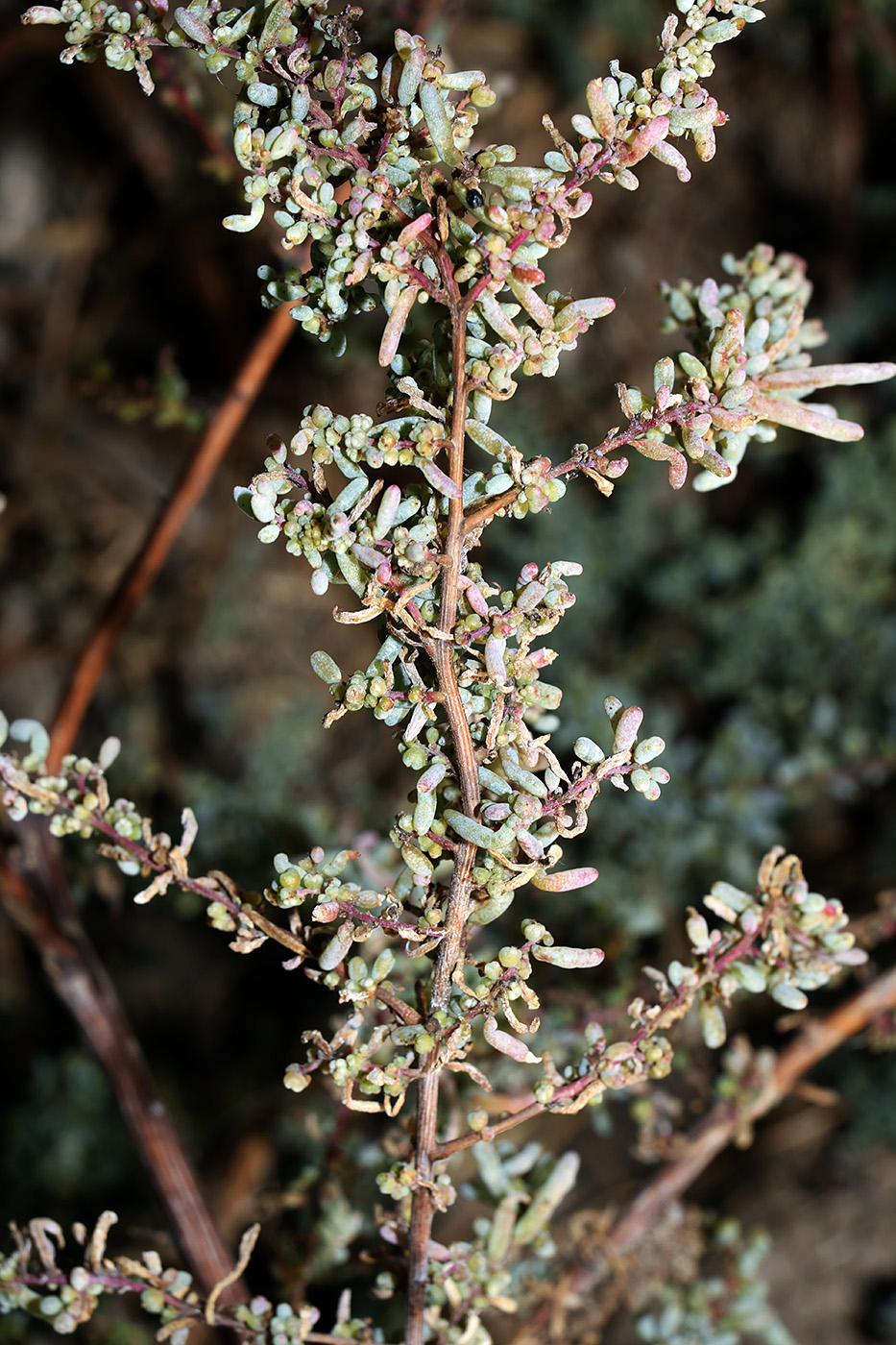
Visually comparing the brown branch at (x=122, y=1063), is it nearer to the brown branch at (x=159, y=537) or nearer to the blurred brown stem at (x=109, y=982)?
the blurred brown stem at (x=109, y=982)

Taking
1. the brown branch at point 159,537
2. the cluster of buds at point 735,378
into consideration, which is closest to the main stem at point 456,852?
the cluster of buds at point 735,378

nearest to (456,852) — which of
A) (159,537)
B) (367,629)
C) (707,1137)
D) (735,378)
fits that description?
(735,378)

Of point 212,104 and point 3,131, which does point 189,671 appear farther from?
point 3,131

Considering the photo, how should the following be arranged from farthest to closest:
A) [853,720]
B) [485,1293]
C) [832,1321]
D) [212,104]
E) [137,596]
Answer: [212,104] → [853,720] → [832,1321] → [137,596] → [485,1293]

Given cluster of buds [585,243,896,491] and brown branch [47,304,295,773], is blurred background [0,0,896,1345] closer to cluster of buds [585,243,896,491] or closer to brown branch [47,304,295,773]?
brown branch [47,304,295,773]

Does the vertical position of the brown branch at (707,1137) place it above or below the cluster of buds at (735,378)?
below

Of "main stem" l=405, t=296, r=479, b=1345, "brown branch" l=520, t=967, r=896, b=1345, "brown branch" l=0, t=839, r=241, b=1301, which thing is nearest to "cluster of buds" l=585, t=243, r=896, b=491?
"main stem" l=405, t=296, r=479, b=1345

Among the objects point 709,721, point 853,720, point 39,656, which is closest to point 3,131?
point 39,656

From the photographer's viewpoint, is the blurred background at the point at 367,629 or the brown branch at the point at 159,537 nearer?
the brown branch at the point at 159,537
